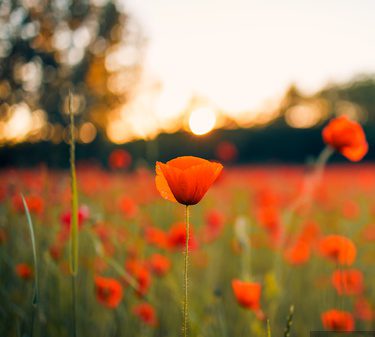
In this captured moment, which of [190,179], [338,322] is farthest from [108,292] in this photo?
[190,179]

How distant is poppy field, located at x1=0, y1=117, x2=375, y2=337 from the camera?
105 centimetres

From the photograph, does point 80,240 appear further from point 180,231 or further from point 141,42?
point 141,42

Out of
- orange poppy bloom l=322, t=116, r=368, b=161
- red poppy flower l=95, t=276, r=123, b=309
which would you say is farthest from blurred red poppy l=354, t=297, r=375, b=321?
red poppy flower l=95, t=276, r=123, b=309

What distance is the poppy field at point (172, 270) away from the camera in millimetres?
1046

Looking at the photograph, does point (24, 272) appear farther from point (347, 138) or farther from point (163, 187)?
point (347, 138)

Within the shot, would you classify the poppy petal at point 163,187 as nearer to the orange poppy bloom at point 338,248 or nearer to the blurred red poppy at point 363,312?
→ the orange poppy bloom at point 338,248

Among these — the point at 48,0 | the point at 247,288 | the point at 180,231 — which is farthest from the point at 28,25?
the point at 247,288

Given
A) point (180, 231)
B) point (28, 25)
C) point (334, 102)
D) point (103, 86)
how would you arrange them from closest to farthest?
point (180, 231) → point (28, 25) → point (103, 86) → point (334, 102)

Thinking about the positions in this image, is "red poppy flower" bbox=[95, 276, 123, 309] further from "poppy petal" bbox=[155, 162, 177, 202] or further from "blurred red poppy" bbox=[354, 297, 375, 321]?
"blurred red poppy" bbox=[354, 297, 375, 321]

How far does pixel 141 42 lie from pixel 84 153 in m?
4.72

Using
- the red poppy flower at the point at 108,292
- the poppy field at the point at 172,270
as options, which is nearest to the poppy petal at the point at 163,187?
the poppy field at the point at 172,270

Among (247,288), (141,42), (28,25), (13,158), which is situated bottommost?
(247,288)

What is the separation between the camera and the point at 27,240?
6.60 feet

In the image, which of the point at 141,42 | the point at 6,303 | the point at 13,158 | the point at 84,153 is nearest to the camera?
the point at 6,303
